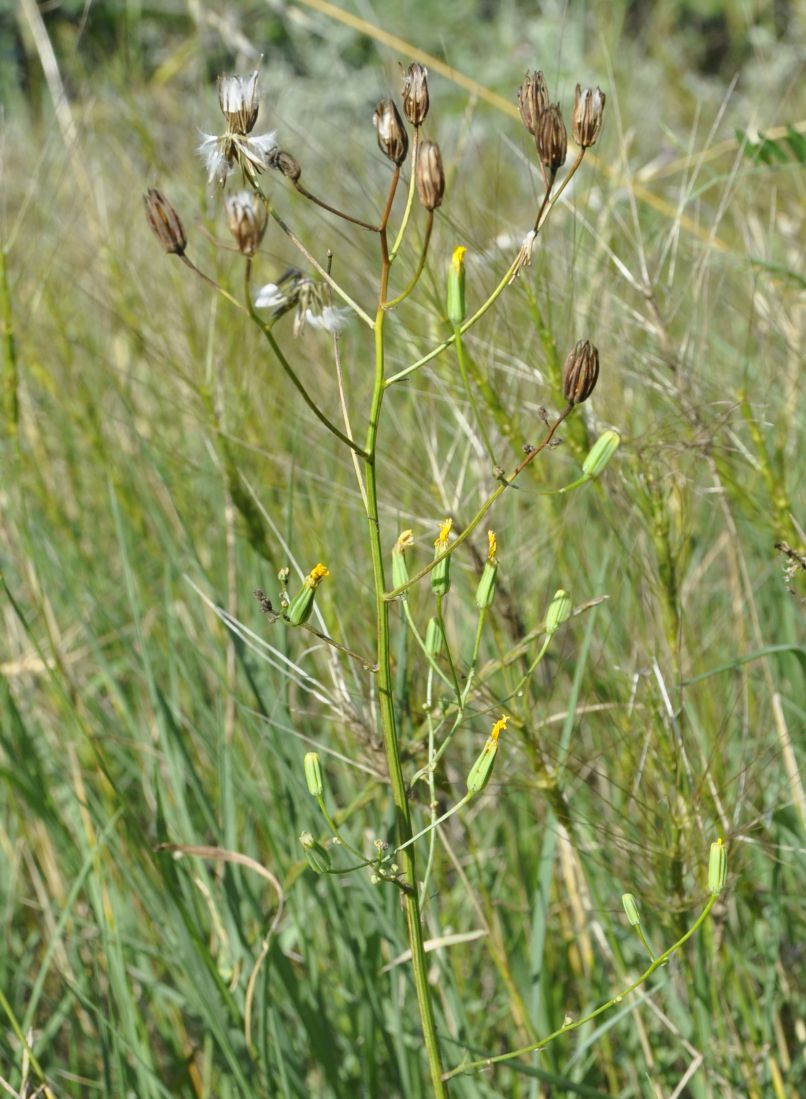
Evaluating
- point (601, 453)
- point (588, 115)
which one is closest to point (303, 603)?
point (601, 453)

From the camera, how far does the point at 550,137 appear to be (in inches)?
24.0

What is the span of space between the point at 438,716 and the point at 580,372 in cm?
21

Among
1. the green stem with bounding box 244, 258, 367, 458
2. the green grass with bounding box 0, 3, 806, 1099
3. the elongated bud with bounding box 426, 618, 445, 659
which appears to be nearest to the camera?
the green stem with bounding box 244, 258, 367, 458

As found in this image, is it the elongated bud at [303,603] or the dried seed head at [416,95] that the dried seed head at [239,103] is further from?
the elongated bud at [303,603]

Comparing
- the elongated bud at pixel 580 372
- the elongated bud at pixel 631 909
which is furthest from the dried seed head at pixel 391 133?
the elongated bud at pixel 631 909

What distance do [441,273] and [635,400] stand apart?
0.82 feet

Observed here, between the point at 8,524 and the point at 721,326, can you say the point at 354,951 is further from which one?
the point at 721,326

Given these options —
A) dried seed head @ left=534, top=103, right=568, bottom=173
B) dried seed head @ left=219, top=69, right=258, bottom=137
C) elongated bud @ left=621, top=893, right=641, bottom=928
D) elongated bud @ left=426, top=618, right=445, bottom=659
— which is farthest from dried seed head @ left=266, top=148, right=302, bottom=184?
elongated bud @ left=621, top=893, right=641, bottom=928

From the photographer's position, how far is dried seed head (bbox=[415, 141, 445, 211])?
61 centimetres

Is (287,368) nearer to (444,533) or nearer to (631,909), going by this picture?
(444,533)

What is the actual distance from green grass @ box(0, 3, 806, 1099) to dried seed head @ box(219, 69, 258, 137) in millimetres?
299

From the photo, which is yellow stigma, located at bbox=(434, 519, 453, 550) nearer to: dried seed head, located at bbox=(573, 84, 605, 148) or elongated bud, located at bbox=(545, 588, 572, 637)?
elongated bud, located at bbox=(545, 588, 572, 637)

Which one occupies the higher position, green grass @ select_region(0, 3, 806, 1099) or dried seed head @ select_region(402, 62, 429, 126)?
dried seed head @ select_region(402, 62, 429, 126)

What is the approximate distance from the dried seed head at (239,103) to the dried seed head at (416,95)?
7 cm
